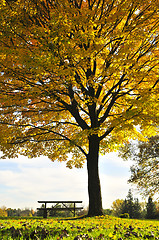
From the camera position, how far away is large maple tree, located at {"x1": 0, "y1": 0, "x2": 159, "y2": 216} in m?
10.2

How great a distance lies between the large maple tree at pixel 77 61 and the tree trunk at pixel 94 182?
0.05 metres

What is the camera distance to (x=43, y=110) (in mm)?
13266

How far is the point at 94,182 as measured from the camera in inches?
520

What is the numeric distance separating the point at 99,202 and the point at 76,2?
1119 centimetres

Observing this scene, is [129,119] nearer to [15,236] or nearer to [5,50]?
[5,50]

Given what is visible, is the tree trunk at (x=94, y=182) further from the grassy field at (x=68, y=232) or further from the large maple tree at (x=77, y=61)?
the grassy field at (x=68, y=232)

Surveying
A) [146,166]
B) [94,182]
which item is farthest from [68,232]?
[146,166]

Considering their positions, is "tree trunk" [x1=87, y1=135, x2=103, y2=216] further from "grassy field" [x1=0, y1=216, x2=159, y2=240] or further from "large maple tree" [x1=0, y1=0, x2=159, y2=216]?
"grassy field" [x1=0, y1=216, x2=159, y2=240]

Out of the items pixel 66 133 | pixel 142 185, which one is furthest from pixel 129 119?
pixel 142 185

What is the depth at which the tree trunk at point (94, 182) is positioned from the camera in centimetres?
1294

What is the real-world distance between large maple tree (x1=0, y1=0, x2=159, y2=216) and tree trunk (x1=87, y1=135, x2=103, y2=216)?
5cm

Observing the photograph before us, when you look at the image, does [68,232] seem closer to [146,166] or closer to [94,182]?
[94,182]

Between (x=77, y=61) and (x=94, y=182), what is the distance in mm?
6709

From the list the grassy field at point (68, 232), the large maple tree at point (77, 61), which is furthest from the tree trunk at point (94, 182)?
the grassy field at point (68, 232)
